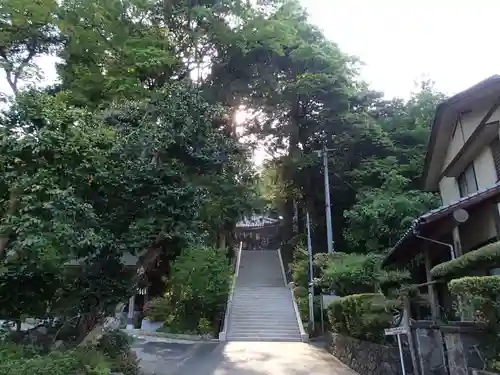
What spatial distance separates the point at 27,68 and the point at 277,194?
19.3 metres

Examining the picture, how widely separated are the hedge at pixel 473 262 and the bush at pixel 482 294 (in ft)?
3.15

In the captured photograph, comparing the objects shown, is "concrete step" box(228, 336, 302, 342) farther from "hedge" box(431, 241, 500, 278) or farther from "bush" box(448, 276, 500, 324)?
"bush" box(448, 276, 500, 324)

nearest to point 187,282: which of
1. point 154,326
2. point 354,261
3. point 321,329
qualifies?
point 154,326

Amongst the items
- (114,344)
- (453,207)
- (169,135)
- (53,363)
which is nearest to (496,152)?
(453,207)

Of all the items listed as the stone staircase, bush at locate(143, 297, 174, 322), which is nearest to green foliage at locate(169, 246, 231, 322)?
bush at locate(143, 297, 174, 322)

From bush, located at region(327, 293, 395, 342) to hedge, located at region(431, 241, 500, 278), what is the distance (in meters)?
2.06

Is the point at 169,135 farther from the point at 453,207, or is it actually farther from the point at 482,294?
the point at 482,294

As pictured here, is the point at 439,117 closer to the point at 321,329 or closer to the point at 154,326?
the point at 321,329

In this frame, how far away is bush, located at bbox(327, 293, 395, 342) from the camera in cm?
901

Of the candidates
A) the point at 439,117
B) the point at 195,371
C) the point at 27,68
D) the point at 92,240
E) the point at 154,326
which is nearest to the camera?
the point at 92,240

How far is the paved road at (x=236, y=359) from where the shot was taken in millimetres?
11094

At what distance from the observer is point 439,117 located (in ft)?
43.0

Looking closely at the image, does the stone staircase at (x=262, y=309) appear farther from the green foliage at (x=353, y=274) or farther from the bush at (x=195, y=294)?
the green foliage at (x=353, y=274)

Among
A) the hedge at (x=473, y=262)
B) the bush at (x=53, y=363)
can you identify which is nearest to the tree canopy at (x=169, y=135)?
the bush at (x=53, y=363)
